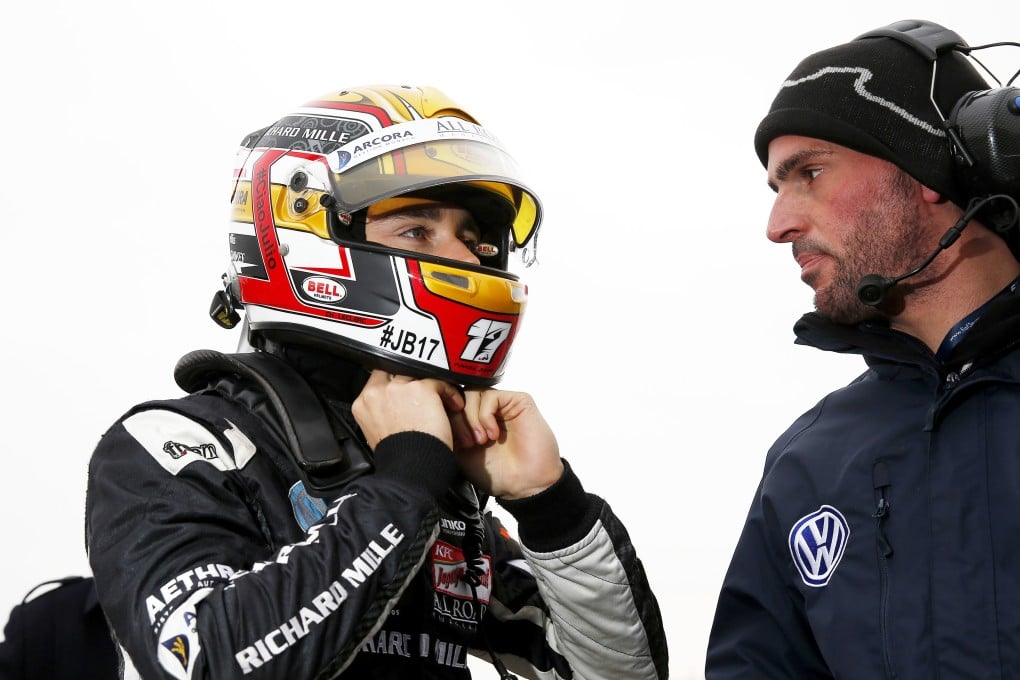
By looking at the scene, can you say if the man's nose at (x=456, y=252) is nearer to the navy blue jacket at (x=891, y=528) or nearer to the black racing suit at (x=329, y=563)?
the black racing suit at (x=329, y=563)

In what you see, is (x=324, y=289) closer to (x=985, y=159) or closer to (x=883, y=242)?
(x=883, y=242)

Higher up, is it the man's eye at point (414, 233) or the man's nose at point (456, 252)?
the man's eye at point (414, 233)

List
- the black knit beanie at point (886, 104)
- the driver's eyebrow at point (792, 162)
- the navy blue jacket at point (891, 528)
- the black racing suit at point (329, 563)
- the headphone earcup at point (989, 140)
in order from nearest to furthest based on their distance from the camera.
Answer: the black racing suit at point (329, 563) → the navy blue jacket at point (891, 528) → the headphone earcup at point (989, 140) → the black knit beanie at point (886, 104) → the driver's eyebrow at point (792, 162)

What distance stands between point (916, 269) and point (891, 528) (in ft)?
1.37

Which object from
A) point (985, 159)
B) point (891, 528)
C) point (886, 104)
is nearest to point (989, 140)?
point (985, 159)

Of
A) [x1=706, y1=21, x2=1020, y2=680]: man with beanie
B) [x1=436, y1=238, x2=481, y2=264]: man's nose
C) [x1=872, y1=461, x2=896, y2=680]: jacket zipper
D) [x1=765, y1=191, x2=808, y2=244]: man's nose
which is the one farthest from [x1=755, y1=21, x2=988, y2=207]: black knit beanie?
[x1=436, y1=238, x2=481, y2=264]: man's nose

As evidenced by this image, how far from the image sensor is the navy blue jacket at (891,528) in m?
1.51

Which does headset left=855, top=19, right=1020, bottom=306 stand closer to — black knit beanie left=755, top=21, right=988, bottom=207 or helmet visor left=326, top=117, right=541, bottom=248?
black knit beanie left=755, top=21, right=988, bottom=207

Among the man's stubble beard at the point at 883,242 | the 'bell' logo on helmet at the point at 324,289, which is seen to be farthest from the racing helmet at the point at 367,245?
the man's stubble beard at the point at 883,242

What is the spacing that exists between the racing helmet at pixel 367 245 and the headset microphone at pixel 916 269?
602 mm

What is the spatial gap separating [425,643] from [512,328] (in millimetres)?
573

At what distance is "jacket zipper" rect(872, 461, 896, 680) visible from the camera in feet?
5.10

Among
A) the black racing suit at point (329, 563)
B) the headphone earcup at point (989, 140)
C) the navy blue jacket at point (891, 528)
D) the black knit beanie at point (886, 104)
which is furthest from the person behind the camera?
the black knit beanie at point (886, 104)

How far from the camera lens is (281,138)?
1.98 m
